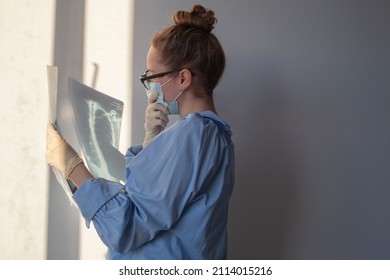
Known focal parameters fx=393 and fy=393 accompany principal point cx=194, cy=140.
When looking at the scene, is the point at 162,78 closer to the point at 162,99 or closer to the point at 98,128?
the point at 162,99

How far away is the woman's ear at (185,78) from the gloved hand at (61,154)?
0.33m

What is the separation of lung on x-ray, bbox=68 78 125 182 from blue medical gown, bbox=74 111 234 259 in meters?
0.33

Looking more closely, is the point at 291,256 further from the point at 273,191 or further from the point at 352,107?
the point at 352,107

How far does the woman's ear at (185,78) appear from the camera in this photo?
3.34 feet

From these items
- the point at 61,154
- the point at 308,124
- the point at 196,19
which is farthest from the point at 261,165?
the point at 61,154

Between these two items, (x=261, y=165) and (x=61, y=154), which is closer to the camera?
(x=61, y=154)

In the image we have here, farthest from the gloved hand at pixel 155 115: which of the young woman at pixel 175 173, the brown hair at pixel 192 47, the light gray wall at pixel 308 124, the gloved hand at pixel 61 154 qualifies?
the light gray wall at pixel 308 124

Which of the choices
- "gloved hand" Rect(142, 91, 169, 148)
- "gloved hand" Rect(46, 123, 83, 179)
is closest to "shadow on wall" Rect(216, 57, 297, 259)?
"gloved hand" Rect(142, 91, 169, 148)

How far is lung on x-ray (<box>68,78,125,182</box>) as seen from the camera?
1.16 metres

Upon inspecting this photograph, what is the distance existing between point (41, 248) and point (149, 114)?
1.93ft

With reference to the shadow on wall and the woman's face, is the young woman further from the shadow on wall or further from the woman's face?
the shadow on wall

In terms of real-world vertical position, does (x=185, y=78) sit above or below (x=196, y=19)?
below

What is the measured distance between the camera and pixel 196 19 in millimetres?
1047

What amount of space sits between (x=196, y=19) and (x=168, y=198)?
0.49 metres
